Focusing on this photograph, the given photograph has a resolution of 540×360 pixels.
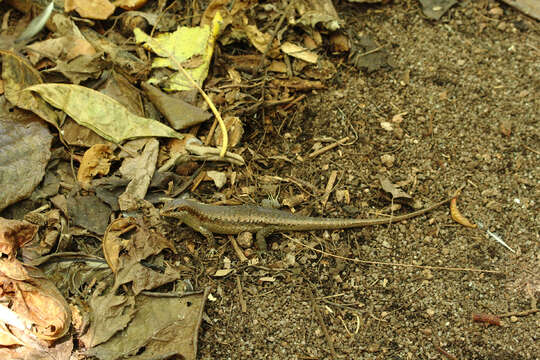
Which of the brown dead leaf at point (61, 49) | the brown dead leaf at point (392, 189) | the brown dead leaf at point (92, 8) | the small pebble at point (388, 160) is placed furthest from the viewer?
the brown dead leaf at point (92, 8)

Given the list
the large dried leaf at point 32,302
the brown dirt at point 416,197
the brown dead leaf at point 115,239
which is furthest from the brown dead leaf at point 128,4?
the large dried leaf at point 32,302

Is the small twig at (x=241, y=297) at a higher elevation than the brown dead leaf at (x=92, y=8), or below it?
below

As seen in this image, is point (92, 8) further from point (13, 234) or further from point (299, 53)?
point (13, 234)

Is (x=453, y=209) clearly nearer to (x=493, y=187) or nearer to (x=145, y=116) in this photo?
(x=493, y=187)

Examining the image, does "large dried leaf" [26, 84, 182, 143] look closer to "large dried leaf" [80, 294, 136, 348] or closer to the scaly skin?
the scaly skin

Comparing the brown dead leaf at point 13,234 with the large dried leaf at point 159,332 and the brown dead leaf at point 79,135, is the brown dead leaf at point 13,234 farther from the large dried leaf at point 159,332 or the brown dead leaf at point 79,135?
the large dried leaf at point 159,332

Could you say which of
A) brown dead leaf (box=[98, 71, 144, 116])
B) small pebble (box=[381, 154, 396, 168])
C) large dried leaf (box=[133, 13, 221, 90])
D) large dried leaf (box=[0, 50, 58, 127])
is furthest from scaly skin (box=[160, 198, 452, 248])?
large dried leaf (box=[0, 50, 58, 127])
